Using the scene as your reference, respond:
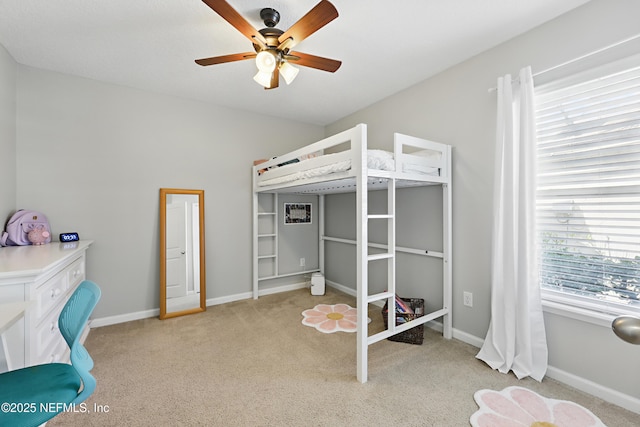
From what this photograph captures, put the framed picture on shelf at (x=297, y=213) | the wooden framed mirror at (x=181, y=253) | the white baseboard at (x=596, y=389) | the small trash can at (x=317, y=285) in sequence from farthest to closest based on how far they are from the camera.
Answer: the framed picture on shelf at (x=297, y=213)
the small trash can at (x=317, y=285)
the wooden framed mirror at (x=181, y=253)
the white baseboard at (x=596, y=389)

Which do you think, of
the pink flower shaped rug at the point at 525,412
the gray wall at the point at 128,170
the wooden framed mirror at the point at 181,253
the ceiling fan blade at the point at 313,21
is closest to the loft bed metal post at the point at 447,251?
the pink flower shaped rug at the point at 525,412

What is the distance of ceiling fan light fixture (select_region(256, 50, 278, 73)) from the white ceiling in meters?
0.29

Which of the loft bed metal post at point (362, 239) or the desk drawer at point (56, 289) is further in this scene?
the loft bed metal post at point (362, 239)

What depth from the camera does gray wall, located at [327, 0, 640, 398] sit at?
1.64m

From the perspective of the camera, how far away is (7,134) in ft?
7.46

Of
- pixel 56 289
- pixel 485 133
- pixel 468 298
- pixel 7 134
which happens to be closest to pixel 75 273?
pixel 56 289

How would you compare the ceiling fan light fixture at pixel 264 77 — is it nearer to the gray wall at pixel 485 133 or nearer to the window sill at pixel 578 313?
the gray wall at pixel 485 133

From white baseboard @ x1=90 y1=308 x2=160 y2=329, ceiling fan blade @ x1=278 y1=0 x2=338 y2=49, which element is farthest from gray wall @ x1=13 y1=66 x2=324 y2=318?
ceiling fan blade @ x1=278 y1=0 x2=338 y2=49

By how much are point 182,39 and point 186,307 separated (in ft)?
8.40

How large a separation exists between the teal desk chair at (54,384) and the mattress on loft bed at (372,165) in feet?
5.19

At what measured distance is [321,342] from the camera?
2.39m

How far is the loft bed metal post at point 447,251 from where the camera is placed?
2441 millimetres

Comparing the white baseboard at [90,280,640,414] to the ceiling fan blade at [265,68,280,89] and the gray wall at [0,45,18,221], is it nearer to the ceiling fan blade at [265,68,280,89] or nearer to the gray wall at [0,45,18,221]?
the gray wall at [0,45,18,221]

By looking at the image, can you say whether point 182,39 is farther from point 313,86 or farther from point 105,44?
point 313,86
